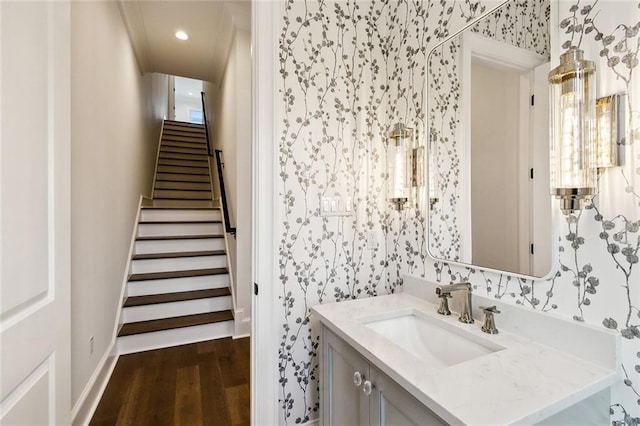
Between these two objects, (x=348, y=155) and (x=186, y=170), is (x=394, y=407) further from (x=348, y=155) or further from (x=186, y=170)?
(x=186, y=170)

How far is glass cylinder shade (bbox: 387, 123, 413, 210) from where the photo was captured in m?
1.58

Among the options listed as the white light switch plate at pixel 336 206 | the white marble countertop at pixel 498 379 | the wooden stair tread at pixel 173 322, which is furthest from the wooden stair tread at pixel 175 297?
the white marble countertop at pixel 498 379

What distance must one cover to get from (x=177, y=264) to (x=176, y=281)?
Result: 29 centimetres

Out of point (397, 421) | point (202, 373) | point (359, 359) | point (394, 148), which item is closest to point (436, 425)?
point (397, 421)

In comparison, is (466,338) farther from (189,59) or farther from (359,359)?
(189,59)

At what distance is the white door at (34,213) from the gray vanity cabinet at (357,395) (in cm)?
99

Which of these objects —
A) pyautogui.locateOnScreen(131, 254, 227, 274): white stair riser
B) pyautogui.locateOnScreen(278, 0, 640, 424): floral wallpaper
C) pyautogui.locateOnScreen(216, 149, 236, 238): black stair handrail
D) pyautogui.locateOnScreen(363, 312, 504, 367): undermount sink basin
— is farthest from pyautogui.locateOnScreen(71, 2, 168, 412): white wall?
pyautogui.locateOnScreen(363, 312, 504, 367): undermount sink basin

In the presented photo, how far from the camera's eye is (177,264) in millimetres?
3463

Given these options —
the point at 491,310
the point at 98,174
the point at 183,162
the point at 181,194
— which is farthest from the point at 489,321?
the point at 183,162

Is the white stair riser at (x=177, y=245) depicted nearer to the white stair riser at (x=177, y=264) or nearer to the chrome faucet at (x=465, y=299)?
the white stair riser at (x=177, y=264)

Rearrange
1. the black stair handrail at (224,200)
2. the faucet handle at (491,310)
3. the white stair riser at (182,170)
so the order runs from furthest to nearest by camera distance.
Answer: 1. the white stair riser at (182,170)
2. the black stair handrail at (224,200)
3. the faucet handle at (491,310)

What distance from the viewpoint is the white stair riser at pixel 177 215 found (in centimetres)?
403

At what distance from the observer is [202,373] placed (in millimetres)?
2324

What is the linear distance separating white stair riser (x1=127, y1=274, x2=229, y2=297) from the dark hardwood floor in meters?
0.69
